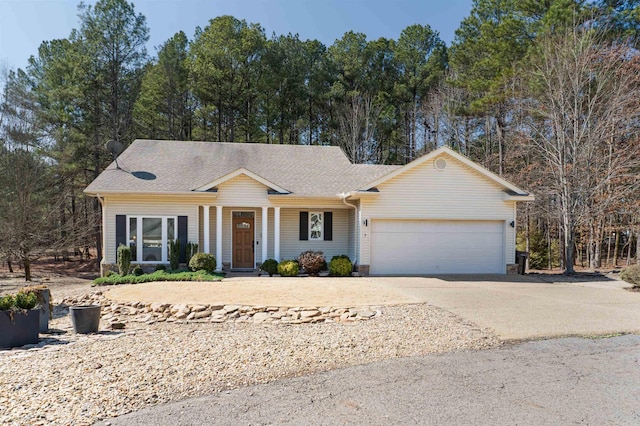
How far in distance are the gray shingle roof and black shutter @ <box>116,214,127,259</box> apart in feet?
3.38

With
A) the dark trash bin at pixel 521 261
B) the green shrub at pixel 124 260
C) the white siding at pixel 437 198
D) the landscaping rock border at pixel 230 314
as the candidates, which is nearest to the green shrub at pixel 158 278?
the green shrub at pixel 124 260

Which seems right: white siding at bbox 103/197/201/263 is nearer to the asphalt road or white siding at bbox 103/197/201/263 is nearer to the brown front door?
the brown front door

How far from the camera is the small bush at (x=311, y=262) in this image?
14789 millimetres

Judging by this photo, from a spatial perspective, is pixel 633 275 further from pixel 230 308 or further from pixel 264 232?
pixel 264 232

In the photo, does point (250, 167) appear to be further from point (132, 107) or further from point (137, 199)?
point (132, 107)

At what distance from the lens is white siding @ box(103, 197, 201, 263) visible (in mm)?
14953

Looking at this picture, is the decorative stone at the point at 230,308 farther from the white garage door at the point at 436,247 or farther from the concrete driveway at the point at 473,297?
the white garage door at the point at 436,247

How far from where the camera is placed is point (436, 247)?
1532 centimetres

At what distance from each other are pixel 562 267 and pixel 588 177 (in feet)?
20.7

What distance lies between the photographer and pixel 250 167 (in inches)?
700

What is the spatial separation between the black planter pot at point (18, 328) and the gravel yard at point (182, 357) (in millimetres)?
359

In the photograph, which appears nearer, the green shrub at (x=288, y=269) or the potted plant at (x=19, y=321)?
the potted plant at (x=19, y=321)

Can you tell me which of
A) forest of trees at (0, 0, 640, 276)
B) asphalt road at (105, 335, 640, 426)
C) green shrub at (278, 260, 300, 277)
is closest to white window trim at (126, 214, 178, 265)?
green shrub at (278, 260, 300, 277)

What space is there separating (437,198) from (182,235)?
9.32 m
